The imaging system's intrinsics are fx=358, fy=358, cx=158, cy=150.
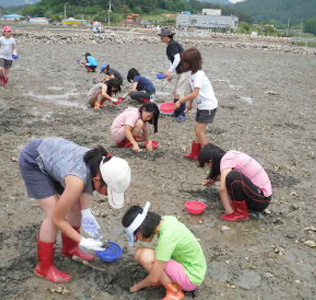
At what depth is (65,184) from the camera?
274 centimetres

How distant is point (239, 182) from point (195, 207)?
703mm

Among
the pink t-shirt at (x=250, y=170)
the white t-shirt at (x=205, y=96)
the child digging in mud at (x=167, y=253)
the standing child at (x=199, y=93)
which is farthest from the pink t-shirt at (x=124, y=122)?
the child digging in mud at (x=167, y=253)

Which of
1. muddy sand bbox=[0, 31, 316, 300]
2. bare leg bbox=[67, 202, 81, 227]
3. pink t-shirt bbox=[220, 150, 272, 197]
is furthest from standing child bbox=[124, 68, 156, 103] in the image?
bare leg bbox=[67, 202, 81, 227]

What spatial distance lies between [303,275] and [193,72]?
3295mm

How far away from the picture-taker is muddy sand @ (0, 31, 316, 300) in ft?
10.6

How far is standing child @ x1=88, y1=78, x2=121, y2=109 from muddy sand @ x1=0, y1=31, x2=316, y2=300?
0.84 ft

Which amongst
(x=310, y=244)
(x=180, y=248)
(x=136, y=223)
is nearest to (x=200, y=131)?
(x=310, y=244)

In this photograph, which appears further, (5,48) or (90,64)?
(90,64)

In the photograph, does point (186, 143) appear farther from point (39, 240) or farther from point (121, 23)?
point (121, 23)

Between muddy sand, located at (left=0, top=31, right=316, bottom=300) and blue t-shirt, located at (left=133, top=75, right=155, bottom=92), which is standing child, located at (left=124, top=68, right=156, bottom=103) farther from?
muddy sand, located at (left=0, top=31, right=316, bottom=300)

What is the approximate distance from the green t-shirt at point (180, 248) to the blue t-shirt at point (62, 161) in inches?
27.1

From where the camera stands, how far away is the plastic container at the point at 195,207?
170 inches

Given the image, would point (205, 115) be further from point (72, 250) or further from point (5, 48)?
point (5, 48)

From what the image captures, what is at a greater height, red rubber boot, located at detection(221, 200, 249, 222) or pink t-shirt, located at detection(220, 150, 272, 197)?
pink t-shirt, located at detection(220, 150, 272, 197)
